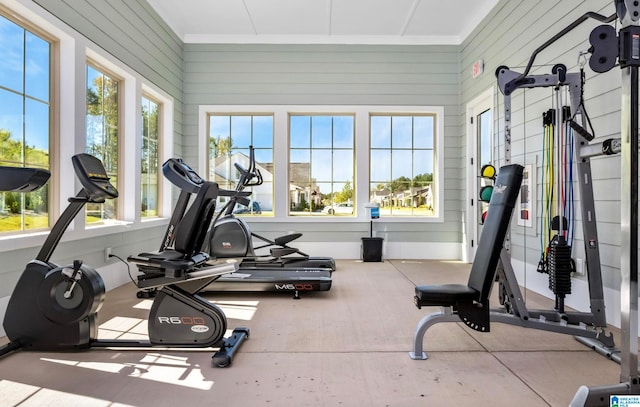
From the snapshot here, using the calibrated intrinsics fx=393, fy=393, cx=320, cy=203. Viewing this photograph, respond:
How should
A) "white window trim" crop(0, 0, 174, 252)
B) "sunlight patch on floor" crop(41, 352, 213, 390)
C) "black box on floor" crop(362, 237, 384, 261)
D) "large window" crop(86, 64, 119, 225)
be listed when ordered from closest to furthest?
"sunlight patch on floor" crop(41, 352, 213, 390) < "white window trim" crop(0, 0, 174, 252) < "large window" crop(86, 64, 119, 225) < "black box on floor" crop(362, 237, 384, 261)

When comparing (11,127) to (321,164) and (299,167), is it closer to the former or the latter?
(299,167)

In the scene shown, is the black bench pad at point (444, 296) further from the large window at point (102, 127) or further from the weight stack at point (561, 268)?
the large window at point (102, 127)

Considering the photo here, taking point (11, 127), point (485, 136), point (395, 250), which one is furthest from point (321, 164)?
point (11, 127)

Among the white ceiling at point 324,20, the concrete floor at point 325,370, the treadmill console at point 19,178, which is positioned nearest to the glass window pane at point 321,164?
the white ceiling at point 324,20

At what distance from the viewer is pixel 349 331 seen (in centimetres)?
306

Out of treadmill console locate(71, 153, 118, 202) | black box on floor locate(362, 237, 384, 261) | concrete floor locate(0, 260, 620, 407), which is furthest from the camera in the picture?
black box on floor locate(362, 237, 384, 261)

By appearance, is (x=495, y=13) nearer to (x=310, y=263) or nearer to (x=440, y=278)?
(x=440, y=278)

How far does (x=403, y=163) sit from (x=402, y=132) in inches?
20.6

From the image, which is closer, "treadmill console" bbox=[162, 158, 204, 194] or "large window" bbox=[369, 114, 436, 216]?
"treadmill console" bbox=[162, 158, 204, 194]

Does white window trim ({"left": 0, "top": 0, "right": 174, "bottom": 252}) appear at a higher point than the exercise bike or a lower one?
higher

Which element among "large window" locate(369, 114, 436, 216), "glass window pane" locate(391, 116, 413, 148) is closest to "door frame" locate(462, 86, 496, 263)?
"large window" locate(369, 114, 436, 216)

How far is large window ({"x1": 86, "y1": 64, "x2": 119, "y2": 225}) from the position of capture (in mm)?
4094

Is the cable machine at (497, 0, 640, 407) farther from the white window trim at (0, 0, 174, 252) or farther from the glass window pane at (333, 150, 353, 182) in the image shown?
the glass window pane at (333, 150, 353, 182)

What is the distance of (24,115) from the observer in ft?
10.5
